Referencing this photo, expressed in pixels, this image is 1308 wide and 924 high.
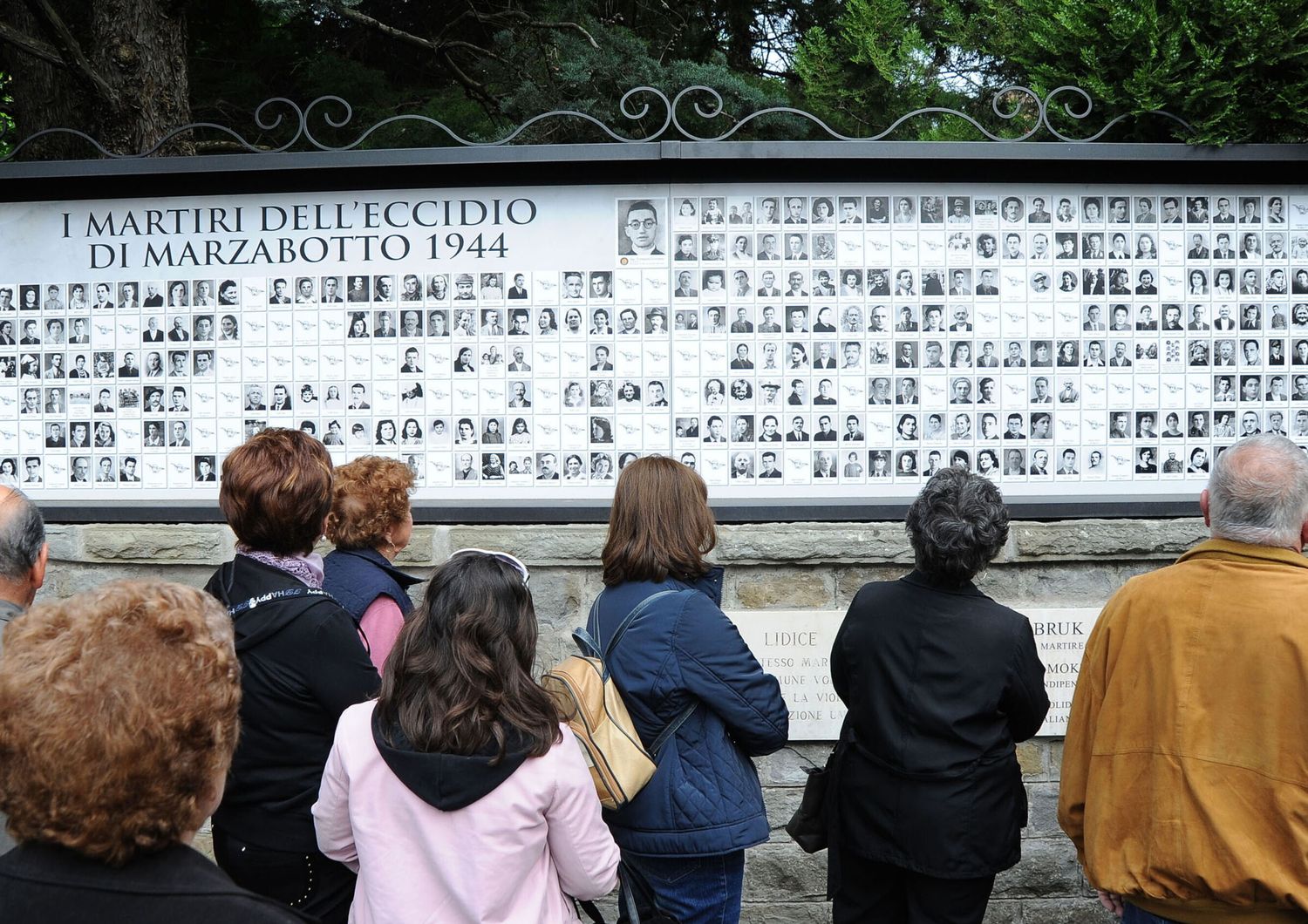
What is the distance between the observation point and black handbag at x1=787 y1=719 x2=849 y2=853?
3100 mm

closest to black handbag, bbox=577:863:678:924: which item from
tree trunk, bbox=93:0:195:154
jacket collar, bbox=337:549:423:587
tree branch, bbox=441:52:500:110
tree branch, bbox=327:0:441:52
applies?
jacket collar, bbox=337:549:423:587

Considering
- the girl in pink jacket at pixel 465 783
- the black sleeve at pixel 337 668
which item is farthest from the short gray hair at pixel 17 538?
the girl in pink jacket at pixel 465 783

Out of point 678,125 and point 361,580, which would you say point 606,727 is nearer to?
point 361,580

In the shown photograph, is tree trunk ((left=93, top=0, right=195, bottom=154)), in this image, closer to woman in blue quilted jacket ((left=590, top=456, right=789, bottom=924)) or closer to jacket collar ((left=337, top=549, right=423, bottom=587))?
jacket collar ((left=337, top=549, right=423, bottom=587))

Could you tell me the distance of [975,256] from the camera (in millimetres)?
4121

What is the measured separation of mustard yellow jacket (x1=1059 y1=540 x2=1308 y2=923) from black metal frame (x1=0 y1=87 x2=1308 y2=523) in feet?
5.15

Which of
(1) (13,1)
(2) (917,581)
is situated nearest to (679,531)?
(2) (917,581)

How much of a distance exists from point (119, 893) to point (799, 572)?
312 cm

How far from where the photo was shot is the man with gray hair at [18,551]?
2.16m

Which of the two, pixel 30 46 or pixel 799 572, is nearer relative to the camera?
pixel 799 572

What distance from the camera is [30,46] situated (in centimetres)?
499

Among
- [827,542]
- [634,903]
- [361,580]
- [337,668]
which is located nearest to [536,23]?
[827,542]

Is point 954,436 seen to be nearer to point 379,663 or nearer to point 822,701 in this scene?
point 822,701

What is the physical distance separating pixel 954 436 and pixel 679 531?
5.53 feet
